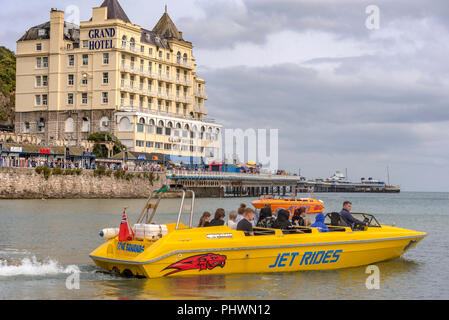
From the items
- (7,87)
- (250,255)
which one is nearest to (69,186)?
(7,87)

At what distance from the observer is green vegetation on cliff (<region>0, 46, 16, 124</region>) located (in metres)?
96.1

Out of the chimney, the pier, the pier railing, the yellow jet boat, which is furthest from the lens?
the chimney

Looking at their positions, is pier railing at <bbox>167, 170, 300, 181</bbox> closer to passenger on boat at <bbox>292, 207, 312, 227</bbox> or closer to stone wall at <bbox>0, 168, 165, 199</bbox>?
stone wall at <bbox>0, 168, 165, 199</bbox>

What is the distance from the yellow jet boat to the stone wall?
147 ft

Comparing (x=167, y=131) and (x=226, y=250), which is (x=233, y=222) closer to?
(x=226, y=250)

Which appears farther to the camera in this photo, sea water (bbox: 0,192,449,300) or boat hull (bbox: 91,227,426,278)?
boat hull (bbox: 91,227,426,278)

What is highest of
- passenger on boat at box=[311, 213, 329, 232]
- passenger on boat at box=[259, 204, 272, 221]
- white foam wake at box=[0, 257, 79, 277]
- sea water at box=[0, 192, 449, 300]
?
passenger on boat at box=[259, 204, 272, 221]

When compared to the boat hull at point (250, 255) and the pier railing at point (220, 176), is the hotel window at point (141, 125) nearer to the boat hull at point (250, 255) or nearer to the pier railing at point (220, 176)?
the pier railing at point (220, 176)

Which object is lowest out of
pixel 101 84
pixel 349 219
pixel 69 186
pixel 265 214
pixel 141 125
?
pixel 349 219

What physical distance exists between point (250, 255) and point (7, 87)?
88.3 metres

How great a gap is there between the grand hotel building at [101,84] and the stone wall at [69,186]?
12520mm

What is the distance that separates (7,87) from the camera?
97.4 meters

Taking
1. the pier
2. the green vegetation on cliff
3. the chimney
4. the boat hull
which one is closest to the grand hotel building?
the chimney
